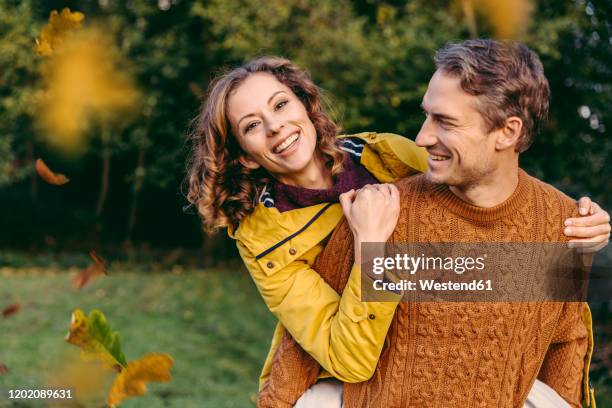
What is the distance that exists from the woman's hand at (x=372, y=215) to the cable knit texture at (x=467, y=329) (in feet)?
0.22

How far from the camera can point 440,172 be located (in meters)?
2.24

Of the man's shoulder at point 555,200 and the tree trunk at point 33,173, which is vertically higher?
the man's shoulder at point 555,200

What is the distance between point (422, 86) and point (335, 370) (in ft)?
18.5

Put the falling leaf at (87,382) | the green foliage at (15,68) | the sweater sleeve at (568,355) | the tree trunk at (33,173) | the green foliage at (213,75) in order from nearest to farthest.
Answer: the sweater sleeve at (568,355), the falling leaf at (87,382), the green foliage at (213,75), the green foliage at (15,68), the tree trunk at (33,173)

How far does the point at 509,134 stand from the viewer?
2254mm

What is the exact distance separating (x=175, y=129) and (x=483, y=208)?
38.6 ft

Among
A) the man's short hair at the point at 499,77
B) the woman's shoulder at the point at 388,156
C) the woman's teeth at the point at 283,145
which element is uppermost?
the man's short hair at the point at 499,77

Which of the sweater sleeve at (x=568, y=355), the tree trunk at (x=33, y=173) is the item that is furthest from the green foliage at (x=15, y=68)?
the sweater sleeve at (x=568, y=355)

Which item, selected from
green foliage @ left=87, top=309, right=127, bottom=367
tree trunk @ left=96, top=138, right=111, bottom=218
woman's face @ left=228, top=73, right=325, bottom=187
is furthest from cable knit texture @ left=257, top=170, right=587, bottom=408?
tree trunk @ left=96, top=138, right=111, bottom=218

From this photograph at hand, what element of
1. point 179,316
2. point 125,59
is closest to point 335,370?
point 179,316

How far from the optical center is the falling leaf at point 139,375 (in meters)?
2.63

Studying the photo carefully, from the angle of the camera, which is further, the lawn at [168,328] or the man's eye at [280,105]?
the lawn at [168,328]

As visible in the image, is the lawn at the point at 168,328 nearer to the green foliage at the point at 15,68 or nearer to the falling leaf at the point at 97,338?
the falling leaf at the point at 97,338

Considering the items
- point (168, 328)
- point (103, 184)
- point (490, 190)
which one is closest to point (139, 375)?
point (490, 190)
